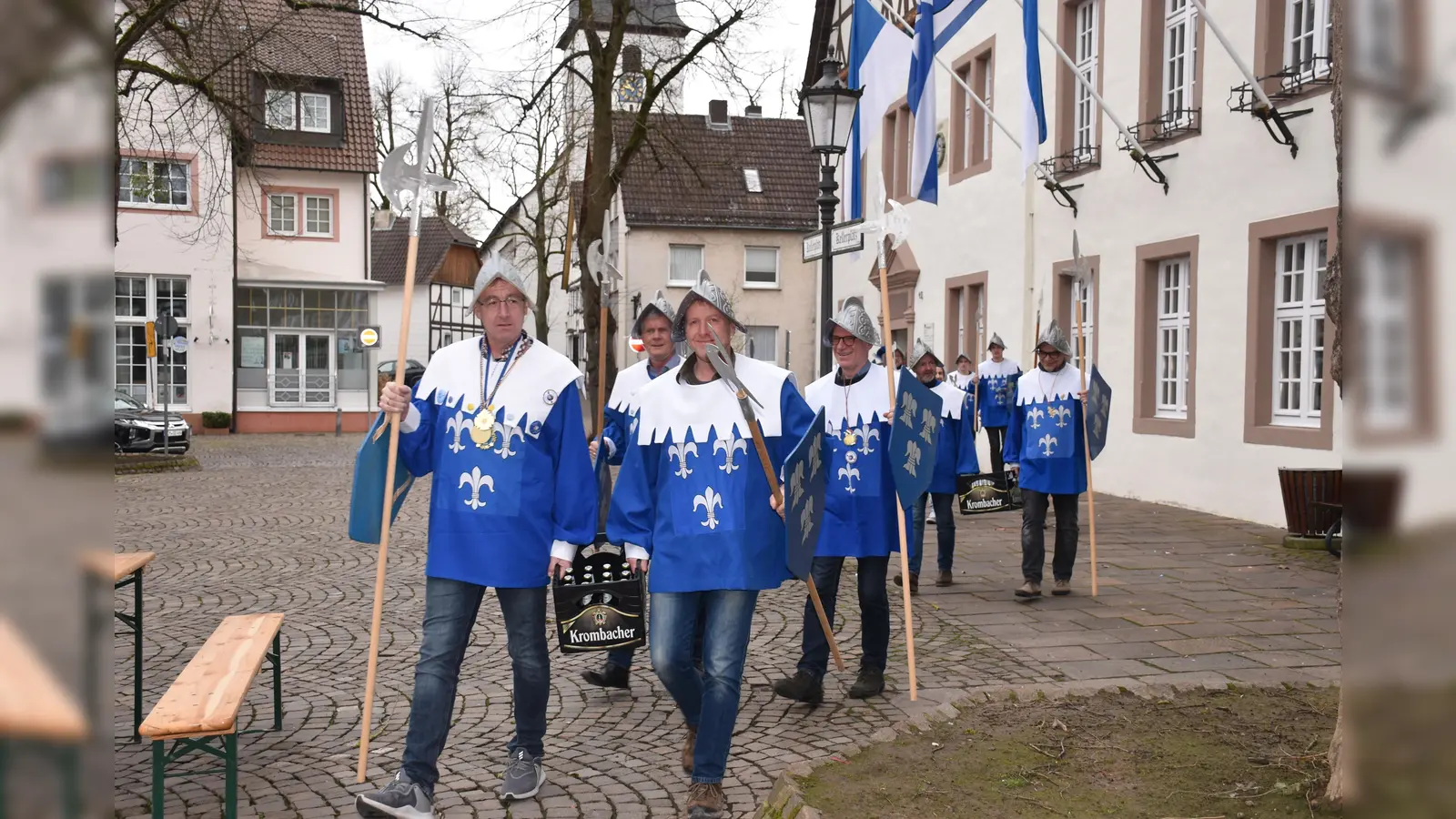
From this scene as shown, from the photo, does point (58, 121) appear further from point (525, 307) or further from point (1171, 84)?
point (1171, 84)

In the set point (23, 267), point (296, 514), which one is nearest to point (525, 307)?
point (23, 267)

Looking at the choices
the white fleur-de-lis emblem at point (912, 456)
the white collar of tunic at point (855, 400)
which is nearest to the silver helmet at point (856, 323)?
the white collar of tunic at point (855, 400)

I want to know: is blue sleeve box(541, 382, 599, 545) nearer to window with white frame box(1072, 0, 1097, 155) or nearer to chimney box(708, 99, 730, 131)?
window with white frame box(1072, 0, 1097, 155)

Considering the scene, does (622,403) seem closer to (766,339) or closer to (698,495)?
(698,495)

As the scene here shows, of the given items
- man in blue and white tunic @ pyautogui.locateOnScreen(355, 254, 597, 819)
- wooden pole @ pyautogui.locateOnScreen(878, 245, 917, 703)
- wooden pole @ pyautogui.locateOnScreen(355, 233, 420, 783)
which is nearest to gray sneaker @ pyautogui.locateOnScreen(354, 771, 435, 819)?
man in blue and white tunic @ pyautogui.locateOnScreen(355, 254, 597, 819)

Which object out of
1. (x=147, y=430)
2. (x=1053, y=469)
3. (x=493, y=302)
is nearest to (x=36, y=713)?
(x=493, y=302)

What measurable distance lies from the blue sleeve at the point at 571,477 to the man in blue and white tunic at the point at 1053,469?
4819 millimetres

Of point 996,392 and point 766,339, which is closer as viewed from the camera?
point 996,392

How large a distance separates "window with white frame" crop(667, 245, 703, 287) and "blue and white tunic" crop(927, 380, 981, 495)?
30.1 m

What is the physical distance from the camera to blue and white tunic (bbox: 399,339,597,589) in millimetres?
4559

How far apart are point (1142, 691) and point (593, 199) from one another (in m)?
15.4

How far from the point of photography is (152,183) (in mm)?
A: 16297

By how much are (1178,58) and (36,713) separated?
54.0 ft

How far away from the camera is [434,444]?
482cm
